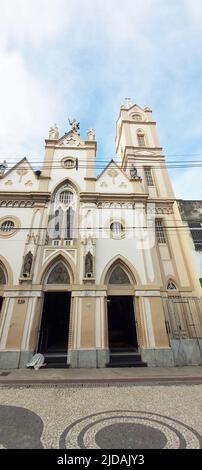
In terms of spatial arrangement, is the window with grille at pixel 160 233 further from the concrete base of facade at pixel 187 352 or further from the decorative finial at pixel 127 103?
the decorative finial at pixel 127 103

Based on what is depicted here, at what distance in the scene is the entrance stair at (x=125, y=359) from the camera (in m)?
11.1

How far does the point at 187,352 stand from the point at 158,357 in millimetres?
1636

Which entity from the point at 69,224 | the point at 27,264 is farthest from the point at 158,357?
the point at 69,224

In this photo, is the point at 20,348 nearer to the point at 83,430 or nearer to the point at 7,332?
the point at 7,332

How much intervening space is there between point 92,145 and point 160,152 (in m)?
7.20

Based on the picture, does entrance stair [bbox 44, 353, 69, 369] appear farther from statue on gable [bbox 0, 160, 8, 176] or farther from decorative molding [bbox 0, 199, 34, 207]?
statue on gable [bbox 0, 160, 8, 176]

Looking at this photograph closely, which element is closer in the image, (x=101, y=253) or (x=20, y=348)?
(x=20, y=348)

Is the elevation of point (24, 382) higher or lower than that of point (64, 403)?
higher

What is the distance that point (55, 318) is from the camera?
16.3m

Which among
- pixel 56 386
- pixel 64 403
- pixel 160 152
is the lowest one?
pixel 64 403

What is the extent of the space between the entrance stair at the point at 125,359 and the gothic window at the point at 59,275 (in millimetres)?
5039

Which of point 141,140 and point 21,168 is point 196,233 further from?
point 21,168
